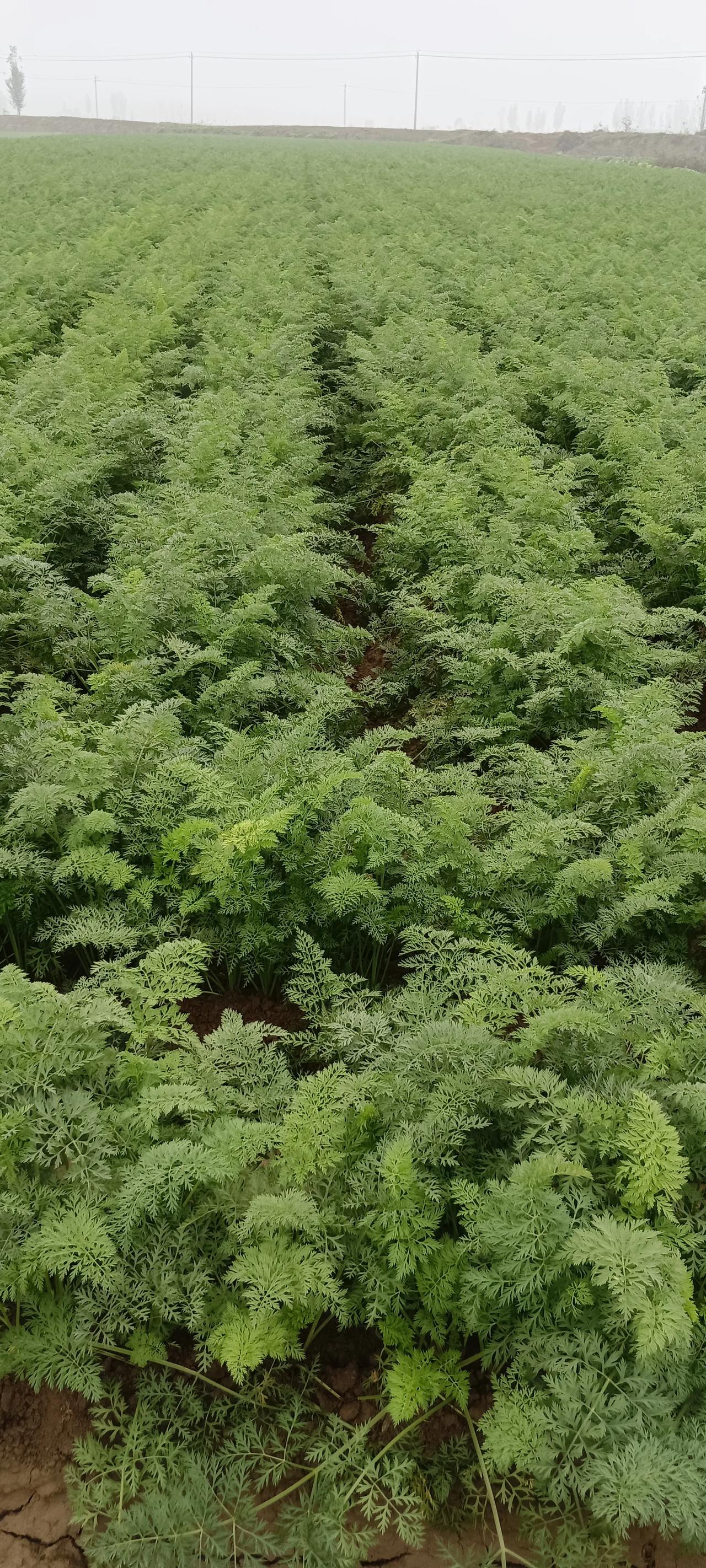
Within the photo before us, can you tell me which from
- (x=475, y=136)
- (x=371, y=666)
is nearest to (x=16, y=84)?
(x=475, y=136)

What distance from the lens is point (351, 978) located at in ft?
11.9

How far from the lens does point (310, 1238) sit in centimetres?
269

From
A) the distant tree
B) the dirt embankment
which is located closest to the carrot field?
the dirt embankment

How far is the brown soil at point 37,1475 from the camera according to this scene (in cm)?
243

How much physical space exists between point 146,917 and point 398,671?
10.6ft

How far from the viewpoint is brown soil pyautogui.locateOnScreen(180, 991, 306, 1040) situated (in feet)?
13.6

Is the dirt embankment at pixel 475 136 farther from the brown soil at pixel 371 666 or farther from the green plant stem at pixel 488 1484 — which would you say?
the green plant stem at pixel 488 1484

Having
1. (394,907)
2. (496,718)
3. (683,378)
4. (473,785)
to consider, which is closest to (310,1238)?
(394,907)

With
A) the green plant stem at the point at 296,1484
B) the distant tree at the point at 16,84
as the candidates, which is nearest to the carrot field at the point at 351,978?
the green plant stem at the point at 296,1484

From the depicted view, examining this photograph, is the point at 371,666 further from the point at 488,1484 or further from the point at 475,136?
the point at 475,136

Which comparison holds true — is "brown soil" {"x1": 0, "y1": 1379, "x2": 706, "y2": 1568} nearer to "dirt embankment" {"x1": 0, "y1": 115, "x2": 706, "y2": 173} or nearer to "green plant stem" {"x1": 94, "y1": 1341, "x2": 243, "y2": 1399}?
"green plant stem" {"x1": 94, "y1": 1341, "x2": 243, "y2": 1399}

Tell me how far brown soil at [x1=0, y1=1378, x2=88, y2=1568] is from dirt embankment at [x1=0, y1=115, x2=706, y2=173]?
6747 centimetres

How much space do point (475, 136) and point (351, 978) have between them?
269ft

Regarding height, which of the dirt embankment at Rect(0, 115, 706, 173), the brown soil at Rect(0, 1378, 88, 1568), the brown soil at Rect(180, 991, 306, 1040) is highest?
the dirt embankment at Rect(0, 115, 706, 173)
